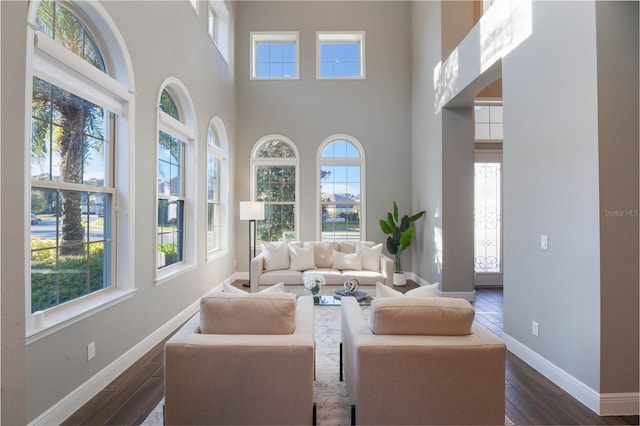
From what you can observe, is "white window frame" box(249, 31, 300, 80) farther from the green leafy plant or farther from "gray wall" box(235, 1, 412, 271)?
the green leafy plant

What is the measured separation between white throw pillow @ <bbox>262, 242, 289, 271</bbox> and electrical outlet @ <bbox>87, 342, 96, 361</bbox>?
114 inches

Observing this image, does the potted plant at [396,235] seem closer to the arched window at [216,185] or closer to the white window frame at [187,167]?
the arched window at [216,185]

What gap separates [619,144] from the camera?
7.47 ft

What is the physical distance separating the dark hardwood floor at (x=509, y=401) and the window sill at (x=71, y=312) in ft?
→ 2.02

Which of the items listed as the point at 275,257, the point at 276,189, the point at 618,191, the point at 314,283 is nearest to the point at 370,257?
the point at 275,257

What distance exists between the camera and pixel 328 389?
2479 millimetres

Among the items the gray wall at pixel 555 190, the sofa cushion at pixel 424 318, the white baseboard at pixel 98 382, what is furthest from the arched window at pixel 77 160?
the gray wall at pixel 555 190

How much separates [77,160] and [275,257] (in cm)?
320

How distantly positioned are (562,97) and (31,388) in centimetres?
412

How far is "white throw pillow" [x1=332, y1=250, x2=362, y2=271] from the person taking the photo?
5.29 m

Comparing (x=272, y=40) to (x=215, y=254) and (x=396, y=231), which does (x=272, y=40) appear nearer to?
(x=215, y=254)

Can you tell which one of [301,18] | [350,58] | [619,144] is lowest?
[619,144]

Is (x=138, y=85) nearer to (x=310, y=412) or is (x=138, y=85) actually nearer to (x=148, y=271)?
(x=148, y=271)

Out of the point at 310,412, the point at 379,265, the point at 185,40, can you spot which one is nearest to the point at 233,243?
the point at 379,265
